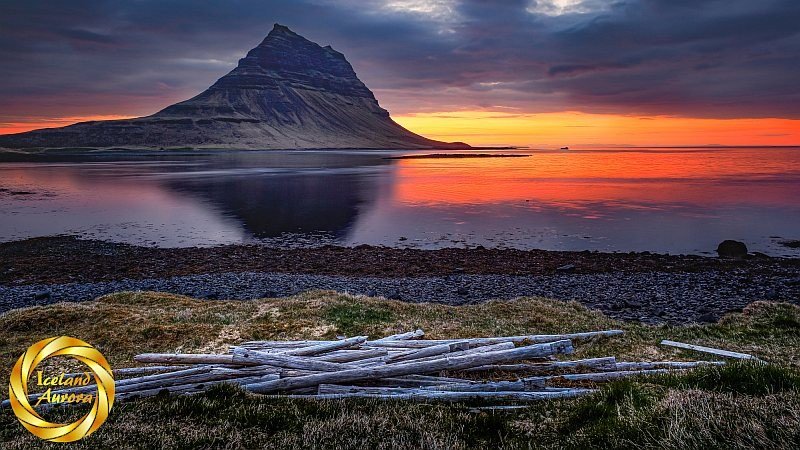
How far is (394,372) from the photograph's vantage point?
9.12m

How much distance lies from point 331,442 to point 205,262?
2913 cm

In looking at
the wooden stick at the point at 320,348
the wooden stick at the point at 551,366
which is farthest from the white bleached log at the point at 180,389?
the wooden stick at the point at 551,366

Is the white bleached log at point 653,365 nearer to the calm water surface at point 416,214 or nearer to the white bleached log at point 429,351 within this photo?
the white bleached log at point 429,351

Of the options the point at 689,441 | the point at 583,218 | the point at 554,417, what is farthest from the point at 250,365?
the point at 583,218

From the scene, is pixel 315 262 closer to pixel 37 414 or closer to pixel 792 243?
pixel 37 414

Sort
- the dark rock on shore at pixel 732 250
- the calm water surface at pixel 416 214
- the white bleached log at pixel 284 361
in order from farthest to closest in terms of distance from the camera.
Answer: the calm water surface at pixel 416 214 < the dark rock on shore at pixel 732 250 < the white bleached log at pixel 284 361

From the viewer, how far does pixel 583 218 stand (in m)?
52.6

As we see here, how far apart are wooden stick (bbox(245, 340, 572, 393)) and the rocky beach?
11.9 meters

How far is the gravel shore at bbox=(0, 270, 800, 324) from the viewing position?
21.6 meters

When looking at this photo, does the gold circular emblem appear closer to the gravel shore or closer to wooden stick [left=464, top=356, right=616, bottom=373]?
wooden stick [left=464, top=356, right=616, bottom=373]

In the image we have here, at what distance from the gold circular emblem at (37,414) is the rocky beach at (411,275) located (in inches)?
616

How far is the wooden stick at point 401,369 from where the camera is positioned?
904cm

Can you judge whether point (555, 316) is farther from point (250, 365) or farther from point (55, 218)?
point (55, 218)

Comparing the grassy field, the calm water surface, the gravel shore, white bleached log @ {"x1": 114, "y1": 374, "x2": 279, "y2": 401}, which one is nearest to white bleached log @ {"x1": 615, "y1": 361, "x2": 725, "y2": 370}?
the grassy field
